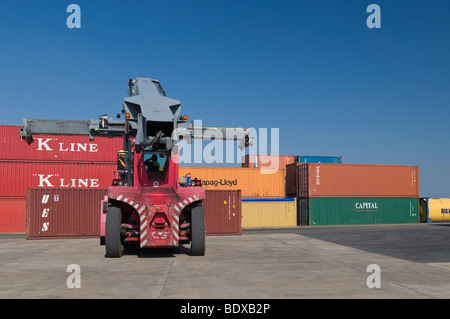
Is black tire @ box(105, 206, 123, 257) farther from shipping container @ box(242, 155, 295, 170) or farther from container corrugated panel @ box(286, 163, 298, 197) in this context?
shipping container @ box(242, 155, 295, 170)

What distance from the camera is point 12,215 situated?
2727 centimetres

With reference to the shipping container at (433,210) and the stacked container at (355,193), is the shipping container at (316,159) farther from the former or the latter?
the shipping container at (433,210)

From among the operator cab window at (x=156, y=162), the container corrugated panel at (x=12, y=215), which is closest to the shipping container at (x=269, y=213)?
the container corrugated panel at (x=12, y=215)

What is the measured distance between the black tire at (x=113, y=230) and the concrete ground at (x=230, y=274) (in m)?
0.40

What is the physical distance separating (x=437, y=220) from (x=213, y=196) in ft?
84.3

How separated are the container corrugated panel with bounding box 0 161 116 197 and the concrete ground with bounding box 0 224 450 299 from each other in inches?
500

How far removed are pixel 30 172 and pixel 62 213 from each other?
8.03 meters

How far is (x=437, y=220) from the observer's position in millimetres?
37188

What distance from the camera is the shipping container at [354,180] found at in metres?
33.0

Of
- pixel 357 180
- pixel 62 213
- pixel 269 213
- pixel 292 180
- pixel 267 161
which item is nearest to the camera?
pixel 62 213

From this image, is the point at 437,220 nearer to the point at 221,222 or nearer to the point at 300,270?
the point at 221,222

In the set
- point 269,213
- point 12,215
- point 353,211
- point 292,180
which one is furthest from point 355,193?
point 12,215

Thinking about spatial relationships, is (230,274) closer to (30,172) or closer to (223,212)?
(223,212)
